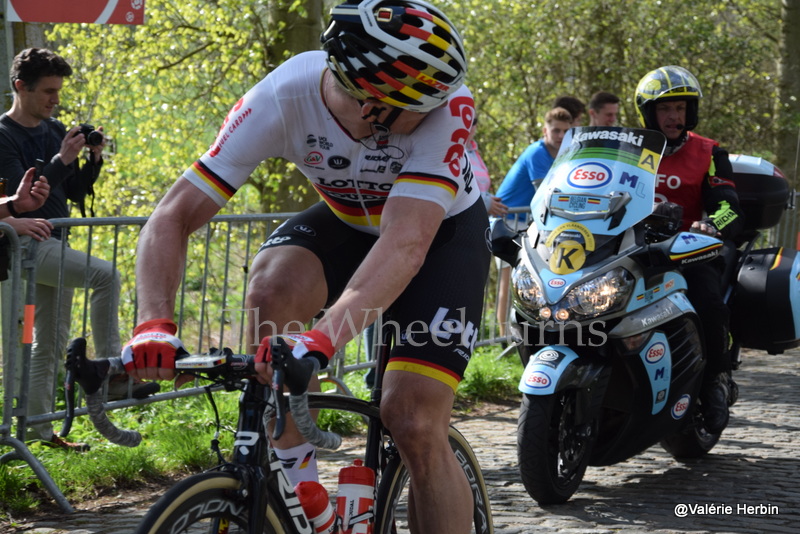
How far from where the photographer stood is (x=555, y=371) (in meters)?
5.10

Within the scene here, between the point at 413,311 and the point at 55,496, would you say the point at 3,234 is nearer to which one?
the point at 55,496

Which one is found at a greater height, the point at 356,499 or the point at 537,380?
the point at 537,380

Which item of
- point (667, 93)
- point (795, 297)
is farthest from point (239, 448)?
point (795, 297)

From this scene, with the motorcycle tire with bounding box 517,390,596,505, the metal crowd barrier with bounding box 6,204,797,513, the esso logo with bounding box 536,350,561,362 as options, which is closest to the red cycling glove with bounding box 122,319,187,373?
the metal crowd barrier with bounding box 6,204,797,513

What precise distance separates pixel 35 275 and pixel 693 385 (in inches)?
138

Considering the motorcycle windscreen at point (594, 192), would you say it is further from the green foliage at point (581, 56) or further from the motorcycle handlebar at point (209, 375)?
the green foliage at point (581, 56)

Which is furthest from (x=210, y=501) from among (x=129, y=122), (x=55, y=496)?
(x=129, y=122)

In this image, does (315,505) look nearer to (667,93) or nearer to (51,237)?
(51,237)

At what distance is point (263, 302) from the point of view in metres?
3.49

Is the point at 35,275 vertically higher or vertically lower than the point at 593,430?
higher

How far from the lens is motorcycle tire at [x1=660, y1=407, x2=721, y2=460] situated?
6129 millimetres

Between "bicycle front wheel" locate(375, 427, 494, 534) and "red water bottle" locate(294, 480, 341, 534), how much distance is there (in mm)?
395

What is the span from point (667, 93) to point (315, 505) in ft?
12.8

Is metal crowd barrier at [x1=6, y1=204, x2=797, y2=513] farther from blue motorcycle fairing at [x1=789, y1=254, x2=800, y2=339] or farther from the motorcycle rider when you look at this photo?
blue motorcycle fairing at [x1=789, y1=254, x2=800, y2=339]
